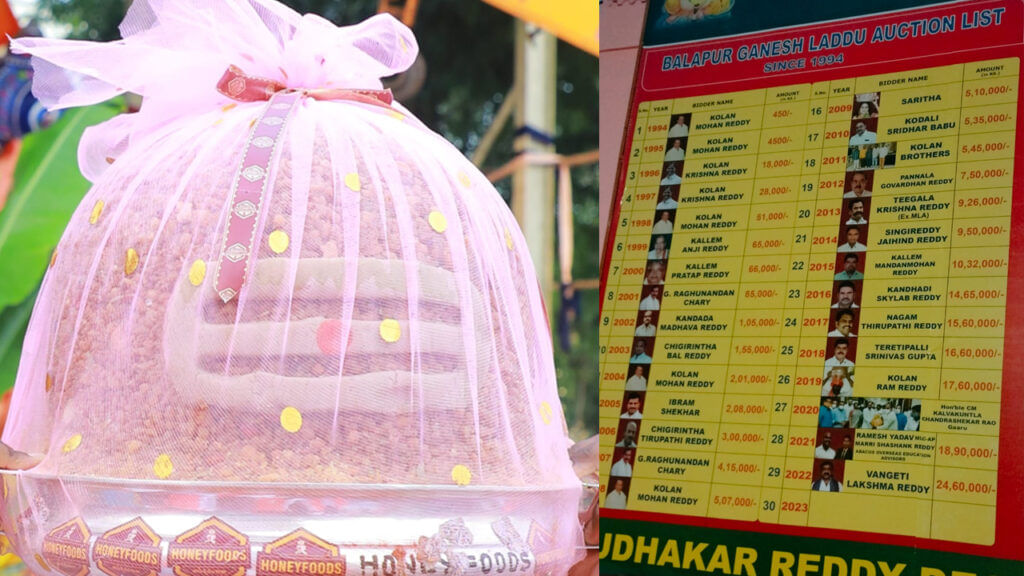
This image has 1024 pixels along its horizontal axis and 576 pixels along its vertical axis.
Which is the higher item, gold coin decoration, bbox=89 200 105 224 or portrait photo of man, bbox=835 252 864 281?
portrait photo of man, bbox=835 252 864 281

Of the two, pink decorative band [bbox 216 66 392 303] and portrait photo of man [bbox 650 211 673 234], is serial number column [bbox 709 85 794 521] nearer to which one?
portrait photo of man [bbox 650 211 673 234]

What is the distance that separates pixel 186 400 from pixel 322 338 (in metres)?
0.09

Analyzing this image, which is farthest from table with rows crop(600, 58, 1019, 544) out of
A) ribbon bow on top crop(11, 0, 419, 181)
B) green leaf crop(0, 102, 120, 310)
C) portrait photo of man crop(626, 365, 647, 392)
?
green leaf crop(0, 102, 120, 310)

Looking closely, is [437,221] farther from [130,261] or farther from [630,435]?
[630,435]

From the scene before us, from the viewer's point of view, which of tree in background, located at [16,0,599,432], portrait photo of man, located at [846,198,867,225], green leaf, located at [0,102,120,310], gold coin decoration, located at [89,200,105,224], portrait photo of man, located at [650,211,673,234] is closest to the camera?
gold coin decoration, located at [89,200,105,224]

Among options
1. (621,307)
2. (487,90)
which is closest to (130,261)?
(621,307)

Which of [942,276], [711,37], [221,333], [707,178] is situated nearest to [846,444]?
[942,276]

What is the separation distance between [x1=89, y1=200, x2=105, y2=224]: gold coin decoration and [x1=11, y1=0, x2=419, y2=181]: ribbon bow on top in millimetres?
90

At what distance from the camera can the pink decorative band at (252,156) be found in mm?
602

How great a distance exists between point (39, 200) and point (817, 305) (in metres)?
1.00

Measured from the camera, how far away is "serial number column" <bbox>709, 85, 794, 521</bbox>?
91 cm

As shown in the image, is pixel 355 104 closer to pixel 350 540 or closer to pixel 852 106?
pixel 350 540

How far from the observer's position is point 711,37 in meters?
1.01

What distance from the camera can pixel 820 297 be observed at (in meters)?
0.91
